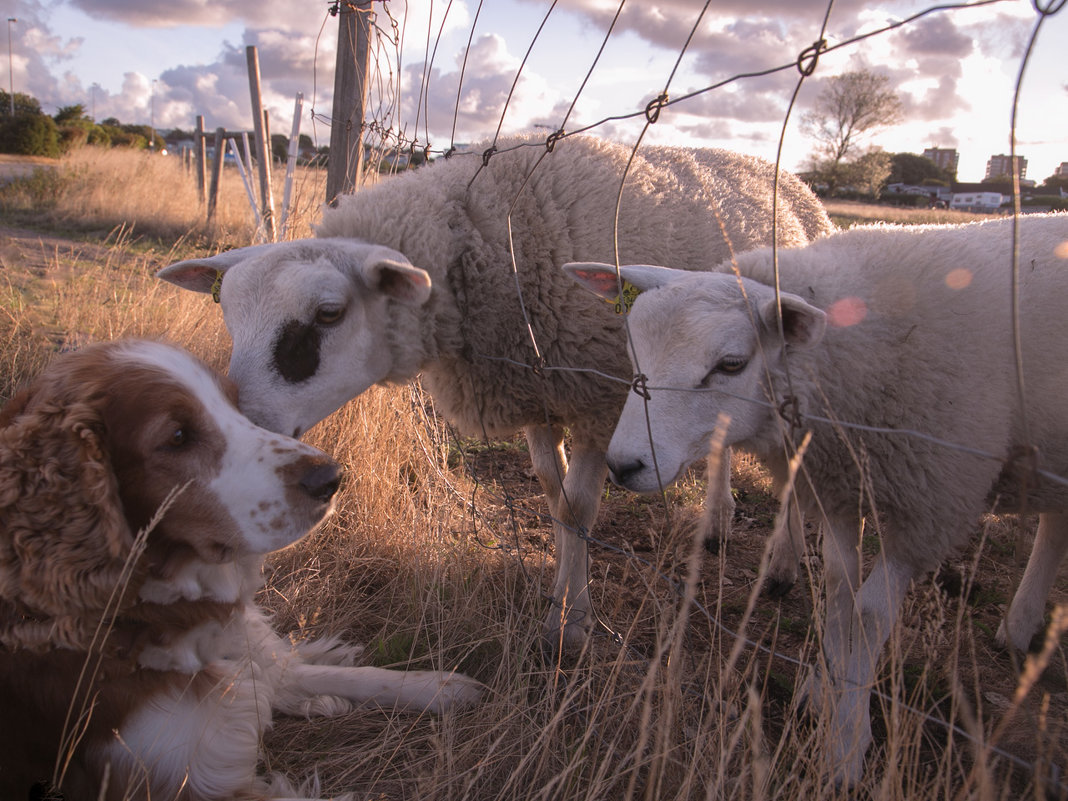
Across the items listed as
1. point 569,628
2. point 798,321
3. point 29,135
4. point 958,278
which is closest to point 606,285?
point 798,321

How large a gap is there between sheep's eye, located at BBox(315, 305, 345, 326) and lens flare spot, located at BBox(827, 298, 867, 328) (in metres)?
1.63

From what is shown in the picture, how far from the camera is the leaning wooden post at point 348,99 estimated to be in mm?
3836

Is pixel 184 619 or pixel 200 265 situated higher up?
pixel 200 265

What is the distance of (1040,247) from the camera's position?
2381mm

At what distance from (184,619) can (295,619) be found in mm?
1002

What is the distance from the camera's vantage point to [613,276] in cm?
256

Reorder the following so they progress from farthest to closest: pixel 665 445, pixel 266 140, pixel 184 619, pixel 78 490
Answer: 1. pixel 266 140
2. pixel 665 445
3. pixel 184 619
4. pixel 78 490

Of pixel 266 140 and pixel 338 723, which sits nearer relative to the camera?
pixel 338 723

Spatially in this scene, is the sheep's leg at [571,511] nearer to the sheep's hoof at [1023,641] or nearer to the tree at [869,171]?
the sheep's hoof at [1023,641]

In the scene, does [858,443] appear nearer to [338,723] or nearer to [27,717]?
[338,723]

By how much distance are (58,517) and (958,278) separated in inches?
105

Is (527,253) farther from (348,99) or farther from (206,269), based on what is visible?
(348,99)

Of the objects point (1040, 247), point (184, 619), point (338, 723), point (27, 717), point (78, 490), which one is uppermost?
point (1040, 247)

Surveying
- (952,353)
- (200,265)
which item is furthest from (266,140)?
(952,353)
